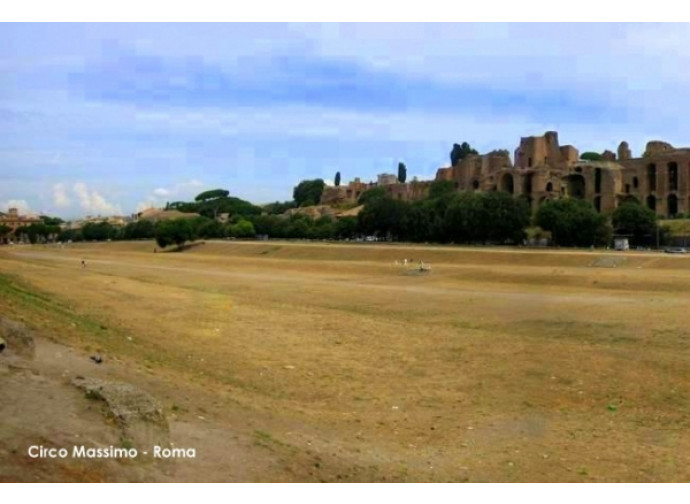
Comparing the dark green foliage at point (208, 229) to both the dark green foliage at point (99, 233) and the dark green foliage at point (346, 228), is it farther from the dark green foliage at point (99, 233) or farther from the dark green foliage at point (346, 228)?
the dark green foliage at point (99, 233)

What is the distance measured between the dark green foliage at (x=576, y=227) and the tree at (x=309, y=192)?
105 meters

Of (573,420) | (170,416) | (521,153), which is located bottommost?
(573,420)

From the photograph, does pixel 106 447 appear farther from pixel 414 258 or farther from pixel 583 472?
pixel 414 258

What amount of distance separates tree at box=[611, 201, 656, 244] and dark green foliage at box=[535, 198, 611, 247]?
5286 millimetres

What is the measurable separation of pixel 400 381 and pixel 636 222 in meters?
→ 63.7

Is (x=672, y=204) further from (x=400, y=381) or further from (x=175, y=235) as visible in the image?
(x=400, y=381)

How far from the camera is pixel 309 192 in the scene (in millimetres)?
171125

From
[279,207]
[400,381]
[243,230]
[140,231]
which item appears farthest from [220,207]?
[400,381]

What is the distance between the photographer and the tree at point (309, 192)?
169 meters

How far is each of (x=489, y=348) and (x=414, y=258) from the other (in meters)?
43.6

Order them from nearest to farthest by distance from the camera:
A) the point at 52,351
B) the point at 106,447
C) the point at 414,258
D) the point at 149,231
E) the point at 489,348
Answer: the point at 106,447 < the point at 52,351 < the point at 489,348 < the point at 414,258 < the point at 149,231

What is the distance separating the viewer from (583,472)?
796 centimetres

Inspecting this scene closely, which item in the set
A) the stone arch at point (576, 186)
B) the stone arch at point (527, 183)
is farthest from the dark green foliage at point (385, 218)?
the stone arch at point (576, 186)

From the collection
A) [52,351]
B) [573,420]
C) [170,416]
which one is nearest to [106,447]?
[170,416]
